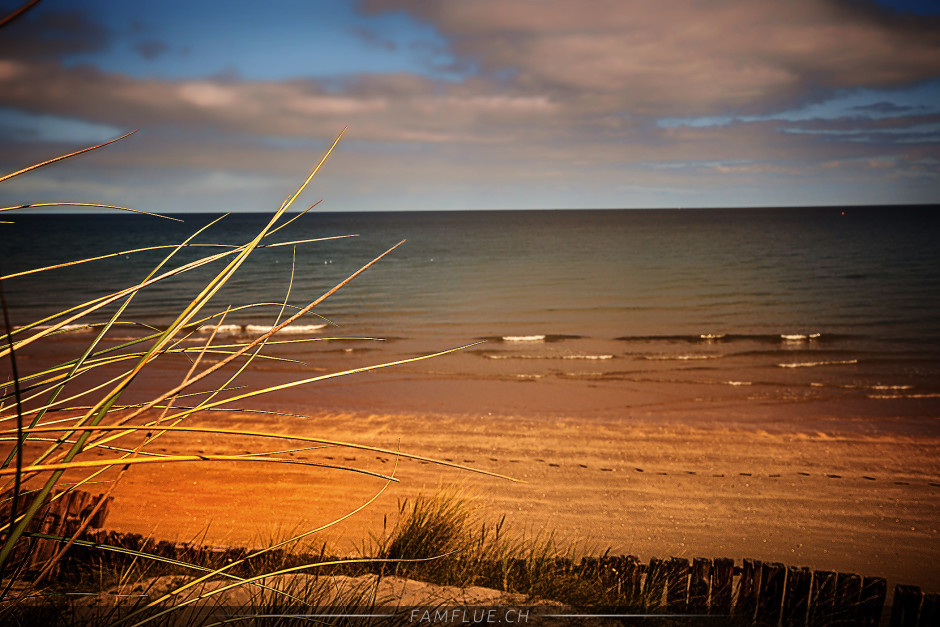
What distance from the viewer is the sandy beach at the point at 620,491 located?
184 inches

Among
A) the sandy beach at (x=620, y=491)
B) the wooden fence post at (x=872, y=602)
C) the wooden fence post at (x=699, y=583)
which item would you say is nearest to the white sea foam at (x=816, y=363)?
the sandy beach at (x=620, y=491)

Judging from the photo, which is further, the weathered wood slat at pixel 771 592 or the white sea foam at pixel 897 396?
the white sea foam at pixel 897 396

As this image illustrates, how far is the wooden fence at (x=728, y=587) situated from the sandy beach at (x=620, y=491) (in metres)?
1.25

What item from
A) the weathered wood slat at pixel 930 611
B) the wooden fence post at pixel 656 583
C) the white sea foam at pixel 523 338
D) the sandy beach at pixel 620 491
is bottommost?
the sandy beach at pixel 620 491

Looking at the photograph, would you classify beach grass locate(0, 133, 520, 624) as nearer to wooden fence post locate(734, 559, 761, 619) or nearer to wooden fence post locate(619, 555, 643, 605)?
wooden fence post locate(619, 555, 643, 605)

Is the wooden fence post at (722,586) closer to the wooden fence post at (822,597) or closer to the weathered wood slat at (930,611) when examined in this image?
the wooden fence post at (822,597)

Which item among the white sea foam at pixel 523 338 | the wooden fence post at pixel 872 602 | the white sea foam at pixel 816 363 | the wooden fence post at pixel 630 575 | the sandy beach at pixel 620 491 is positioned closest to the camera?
the wooden fence post at pixel 872 602

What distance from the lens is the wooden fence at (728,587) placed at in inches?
109

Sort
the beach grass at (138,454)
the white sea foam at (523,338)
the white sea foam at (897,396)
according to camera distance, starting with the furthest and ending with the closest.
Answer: the white sea foam at (523,338) → the white sea foam at (897,396) → the beach grass at (138,454)

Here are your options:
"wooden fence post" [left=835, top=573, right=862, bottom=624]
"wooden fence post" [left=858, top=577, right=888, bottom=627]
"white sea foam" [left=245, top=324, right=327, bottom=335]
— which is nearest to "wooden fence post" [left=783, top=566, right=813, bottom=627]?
"wooden fence post" [left=835, top=573, right=862, bottom=624]

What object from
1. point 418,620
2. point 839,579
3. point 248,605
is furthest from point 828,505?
point 248,605

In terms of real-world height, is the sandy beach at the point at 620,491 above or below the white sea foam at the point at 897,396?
below

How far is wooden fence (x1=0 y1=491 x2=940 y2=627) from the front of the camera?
2.78m

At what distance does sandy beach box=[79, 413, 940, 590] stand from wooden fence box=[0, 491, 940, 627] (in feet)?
4.09
